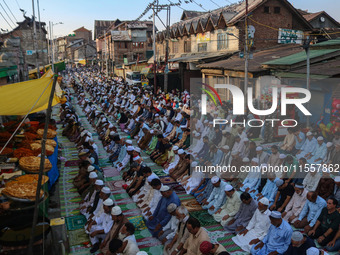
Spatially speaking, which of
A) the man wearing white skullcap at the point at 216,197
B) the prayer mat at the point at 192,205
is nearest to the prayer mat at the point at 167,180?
the prayer mat at the point at 192,205

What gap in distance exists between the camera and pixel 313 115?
12.8 meters

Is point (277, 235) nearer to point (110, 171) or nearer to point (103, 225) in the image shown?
point (103, 225)

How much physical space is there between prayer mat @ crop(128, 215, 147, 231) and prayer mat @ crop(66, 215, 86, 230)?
1020 mm

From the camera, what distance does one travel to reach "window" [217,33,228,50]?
23.2 meters

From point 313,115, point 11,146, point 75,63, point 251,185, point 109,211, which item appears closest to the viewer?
point 109,211

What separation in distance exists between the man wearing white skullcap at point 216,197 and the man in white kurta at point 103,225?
7.17 ft

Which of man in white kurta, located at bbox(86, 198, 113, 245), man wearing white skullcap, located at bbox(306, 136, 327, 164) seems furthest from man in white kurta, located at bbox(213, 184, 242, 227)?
man wearing white skullcap, located at bbox(306, 136, 327, 164)

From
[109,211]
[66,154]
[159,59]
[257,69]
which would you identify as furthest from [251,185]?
[159,59]

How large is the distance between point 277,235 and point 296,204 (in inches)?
57.2

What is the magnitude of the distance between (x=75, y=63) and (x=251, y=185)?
256ft

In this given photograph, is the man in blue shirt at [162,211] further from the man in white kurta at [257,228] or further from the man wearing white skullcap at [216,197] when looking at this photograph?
the man in white kurta at [257,228]

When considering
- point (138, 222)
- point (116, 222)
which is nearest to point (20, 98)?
point (116, 222)

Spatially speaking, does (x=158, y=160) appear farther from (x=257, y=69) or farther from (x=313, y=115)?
(x=257, y=69)

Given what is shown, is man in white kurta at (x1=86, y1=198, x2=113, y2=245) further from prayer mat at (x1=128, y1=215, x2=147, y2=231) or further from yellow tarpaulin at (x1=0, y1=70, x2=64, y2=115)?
yellow tarpaulin at (x1=0, y1=70, x2=64, y2=115)
